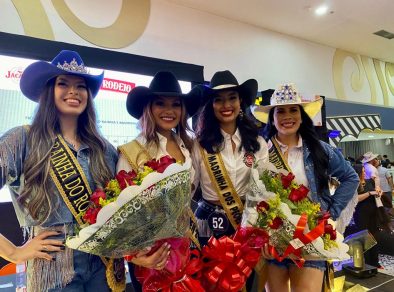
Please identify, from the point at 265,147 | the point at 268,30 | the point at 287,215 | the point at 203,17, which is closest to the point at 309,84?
the point at 268,30

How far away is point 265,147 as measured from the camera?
177 cm

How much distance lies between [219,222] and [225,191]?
0.16m

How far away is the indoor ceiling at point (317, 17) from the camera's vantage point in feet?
12.3

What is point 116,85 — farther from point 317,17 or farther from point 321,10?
point 317,17

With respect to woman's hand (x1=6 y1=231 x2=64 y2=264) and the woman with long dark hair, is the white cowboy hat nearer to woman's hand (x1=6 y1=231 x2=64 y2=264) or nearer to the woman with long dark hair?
the woman with long dark hair

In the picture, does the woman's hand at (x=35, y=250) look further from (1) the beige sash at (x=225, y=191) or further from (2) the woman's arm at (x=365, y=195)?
(2) the woman's arm at (x=365, y=195)

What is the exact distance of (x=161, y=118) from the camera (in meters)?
1.57

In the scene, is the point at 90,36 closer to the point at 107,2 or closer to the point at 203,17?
the point at 107,2

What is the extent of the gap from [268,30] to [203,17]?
119 cm

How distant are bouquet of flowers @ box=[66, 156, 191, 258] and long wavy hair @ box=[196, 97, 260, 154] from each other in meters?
0.68

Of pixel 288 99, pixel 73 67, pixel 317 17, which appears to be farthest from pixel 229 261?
pixel 317 17

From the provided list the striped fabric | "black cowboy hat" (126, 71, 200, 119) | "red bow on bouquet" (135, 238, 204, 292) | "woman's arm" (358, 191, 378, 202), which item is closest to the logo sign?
"black cowboy hat" (126, 71, 200, 119)

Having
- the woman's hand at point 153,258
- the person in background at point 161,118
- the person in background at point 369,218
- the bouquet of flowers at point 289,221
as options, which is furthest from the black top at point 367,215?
the woman's hand at point 153,258

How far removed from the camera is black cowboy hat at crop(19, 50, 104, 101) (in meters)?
1.29
